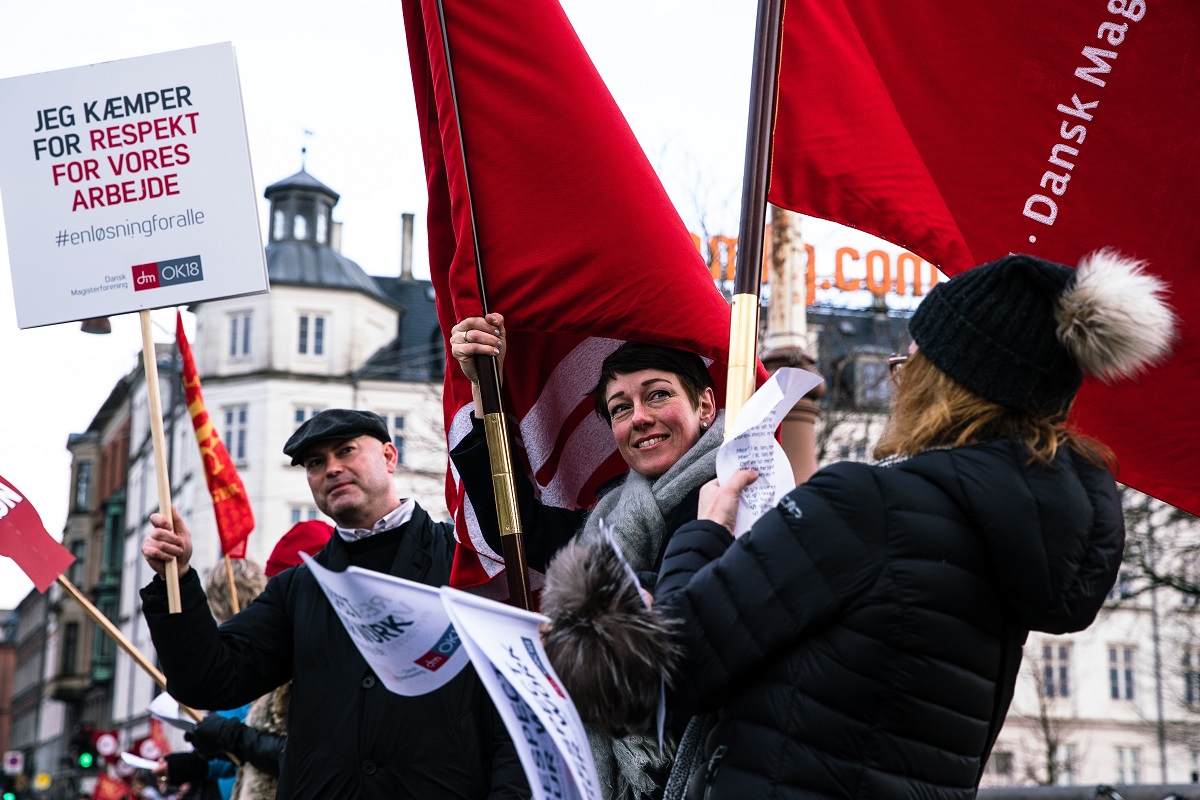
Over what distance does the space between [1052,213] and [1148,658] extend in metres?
51.0

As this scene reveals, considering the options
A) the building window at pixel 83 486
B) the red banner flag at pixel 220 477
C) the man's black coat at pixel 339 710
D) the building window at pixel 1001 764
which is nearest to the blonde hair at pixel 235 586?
the red banner flag at pixel 220 477

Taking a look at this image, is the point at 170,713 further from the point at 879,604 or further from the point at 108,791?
the point at 108,791

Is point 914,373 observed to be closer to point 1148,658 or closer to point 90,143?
point 90,143

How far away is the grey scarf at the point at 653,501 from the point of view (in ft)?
11.9

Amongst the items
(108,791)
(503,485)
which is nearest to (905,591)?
(503,485)

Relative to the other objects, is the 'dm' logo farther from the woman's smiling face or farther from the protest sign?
the protest sign

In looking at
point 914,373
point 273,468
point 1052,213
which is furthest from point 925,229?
point 273,468

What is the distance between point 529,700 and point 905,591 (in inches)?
26.1

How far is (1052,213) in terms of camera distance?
409 centimetres

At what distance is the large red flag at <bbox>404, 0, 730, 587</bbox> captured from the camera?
391cm

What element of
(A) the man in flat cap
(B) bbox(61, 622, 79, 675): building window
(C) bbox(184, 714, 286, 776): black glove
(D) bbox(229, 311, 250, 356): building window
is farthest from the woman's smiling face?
(B) bbox(61, 622, 79, 675): building window

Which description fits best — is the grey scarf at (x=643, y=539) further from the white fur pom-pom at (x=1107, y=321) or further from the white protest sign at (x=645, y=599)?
the white fur pom-pom at (x=1107, y=321)

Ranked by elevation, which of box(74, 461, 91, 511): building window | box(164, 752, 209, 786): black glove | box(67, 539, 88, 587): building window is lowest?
box(67, 539, 88, 587): building window

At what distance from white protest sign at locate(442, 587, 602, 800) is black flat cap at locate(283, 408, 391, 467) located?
2516 millimetres
